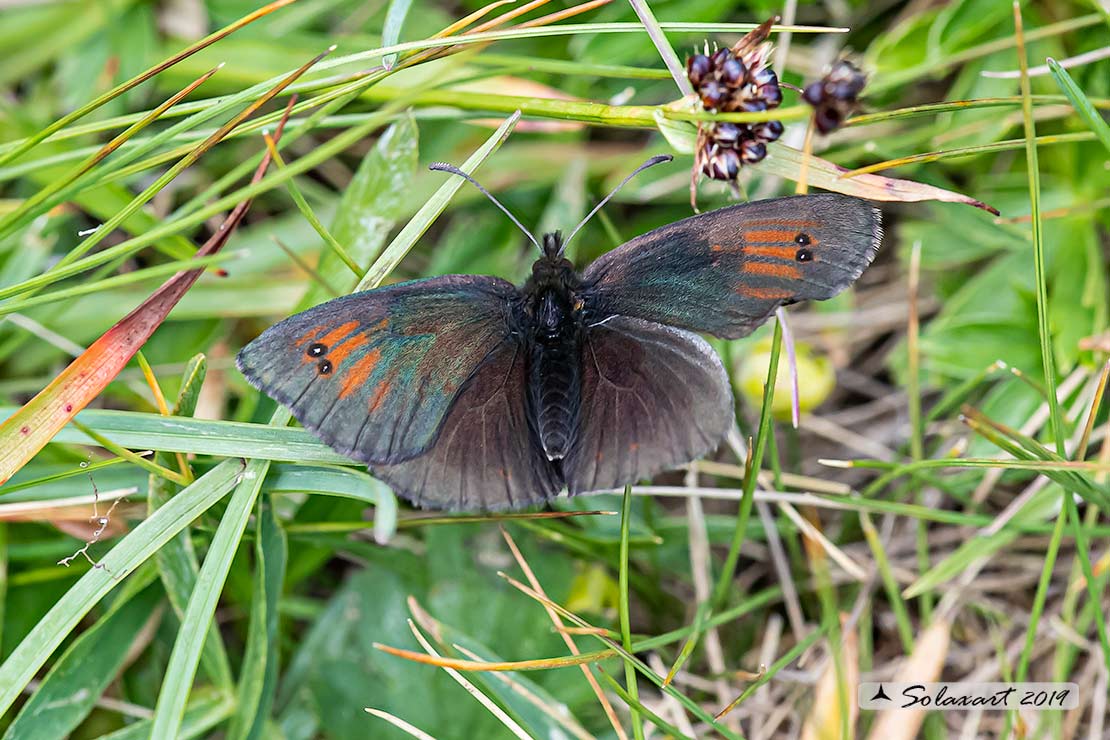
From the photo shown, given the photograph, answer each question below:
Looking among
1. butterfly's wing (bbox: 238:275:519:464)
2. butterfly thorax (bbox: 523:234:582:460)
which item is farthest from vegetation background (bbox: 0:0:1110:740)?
butterfly thorax (bbox: 523:234:582:460)

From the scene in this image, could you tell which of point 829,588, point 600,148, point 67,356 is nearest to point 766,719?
point 829,588

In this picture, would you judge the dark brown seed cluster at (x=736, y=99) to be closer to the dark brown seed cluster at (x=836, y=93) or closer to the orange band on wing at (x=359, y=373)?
the dark brown seed cluster at (x=836, y=93)

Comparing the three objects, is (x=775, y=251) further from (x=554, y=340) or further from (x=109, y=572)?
(x=109, y=572)

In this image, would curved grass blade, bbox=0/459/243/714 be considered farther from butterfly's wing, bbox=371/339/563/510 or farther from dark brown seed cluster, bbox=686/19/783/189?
dark brown seed cluster, bbox=686/19/783/189

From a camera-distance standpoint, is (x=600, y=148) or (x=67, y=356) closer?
(x=67, y=356)

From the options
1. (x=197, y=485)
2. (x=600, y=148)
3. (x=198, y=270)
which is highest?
(x=600, y=148)

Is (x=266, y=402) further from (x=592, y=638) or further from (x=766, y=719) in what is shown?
(x=766, y=719)

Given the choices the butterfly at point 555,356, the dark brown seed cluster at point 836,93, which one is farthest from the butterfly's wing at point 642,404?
the dark brown seed cluster at point 836,93
